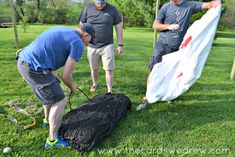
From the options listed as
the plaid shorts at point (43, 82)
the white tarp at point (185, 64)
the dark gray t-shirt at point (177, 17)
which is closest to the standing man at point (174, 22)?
the dark gray t-shirt at point (177, 17)

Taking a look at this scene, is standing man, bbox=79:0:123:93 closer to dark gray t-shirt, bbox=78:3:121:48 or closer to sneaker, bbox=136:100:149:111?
dark gray t-shirt, bbox=78:3:121:48

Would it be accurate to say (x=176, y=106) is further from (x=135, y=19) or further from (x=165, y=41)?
(x=135, y=19)

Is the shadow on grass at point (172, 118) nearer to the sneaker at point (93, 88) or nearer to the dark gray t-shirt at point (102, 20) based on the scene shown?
the sneaker at point (93, 88)

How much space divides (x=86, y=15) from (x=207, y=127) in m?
2.62

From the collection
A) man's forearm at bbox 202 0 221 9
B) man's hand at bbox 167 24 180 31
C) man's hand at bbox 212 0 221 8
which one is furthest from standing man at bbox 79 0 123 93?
man's hand at bbox 212 0 221 8

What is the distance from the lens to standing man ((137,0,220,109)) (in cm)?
386

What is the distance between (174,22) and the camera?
12.8ft

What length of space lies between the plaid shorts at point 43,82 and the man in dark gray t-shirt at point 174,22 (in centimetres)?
188

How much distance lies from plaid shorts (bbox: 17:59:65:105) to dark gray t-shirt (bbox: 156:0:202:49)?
2.04 m

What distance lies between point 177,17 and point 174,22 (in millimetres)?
85

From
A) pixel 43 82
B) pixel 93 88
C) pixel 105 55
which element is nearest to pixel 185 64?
pixel 105 55

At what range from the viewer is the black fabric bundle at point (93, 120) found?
9.71 feet

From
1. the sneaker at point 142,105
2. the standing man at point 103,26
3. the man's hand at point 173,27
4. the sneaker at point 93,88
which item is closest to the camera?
the man's hand at point 173,27

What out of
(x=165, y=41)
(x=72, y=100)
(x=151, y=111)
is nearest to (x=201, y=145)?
(x=151, y=111)
